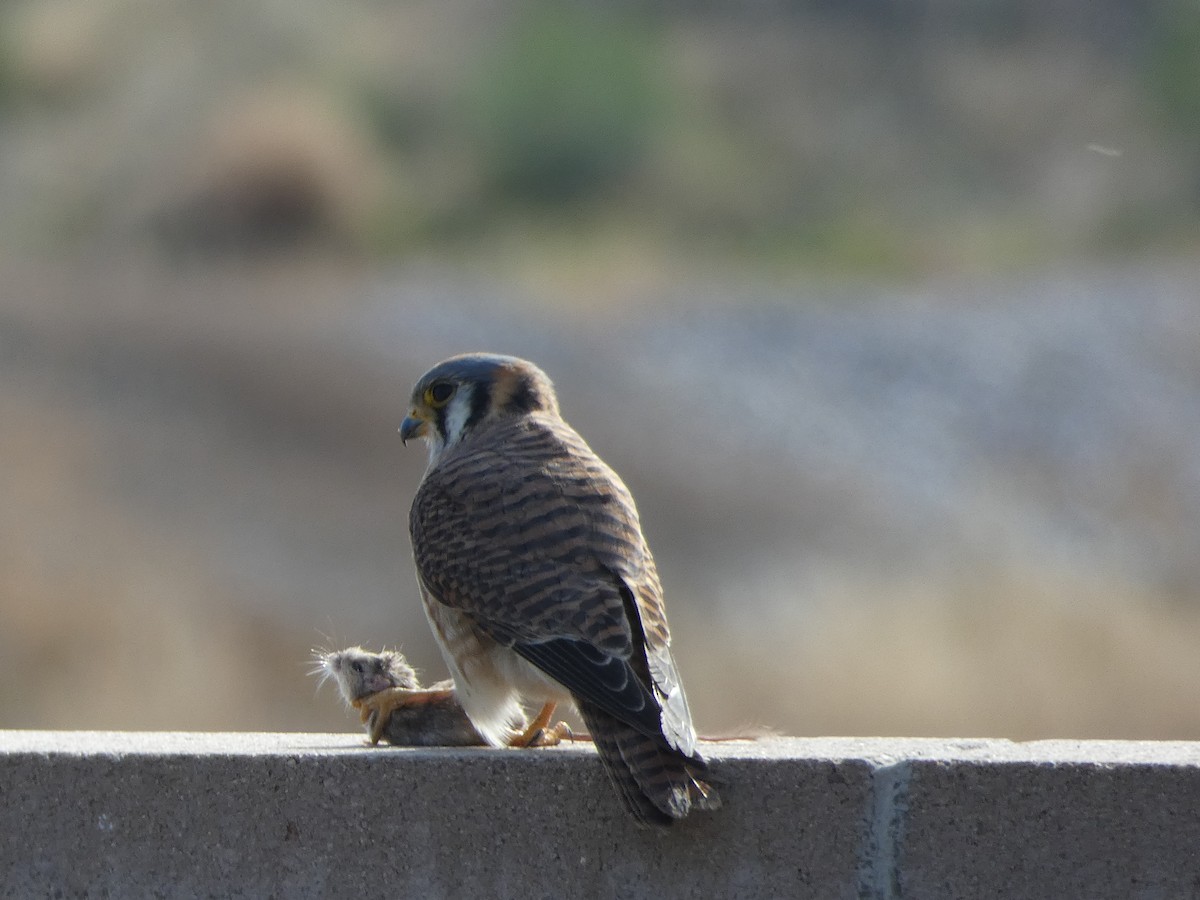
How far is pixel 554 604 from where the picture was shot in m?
3.35

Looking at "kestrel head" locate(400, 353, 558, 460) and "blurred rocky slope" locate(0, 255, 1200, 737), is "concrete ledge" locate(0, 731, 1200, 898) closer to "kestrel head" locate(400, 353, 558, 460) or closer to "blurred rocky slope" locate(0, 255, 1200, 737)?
"kestrel head" locate(400, 353, 558, 460)

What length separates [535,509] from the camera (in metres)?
3.55

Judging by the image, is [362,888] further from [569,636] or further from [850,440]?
[850,440]

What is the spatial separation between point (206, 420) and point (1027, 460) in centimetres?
898

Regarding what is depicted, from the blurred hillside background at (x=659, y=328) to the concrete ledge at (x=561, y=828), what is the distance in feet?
24.2

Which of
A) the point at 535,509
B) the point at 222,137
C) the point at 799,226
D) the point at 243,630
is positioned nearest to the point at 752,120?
the point at 799,226

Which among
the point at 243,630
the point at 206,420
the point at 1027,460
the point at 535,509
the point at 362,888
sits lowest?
the point at 1027,460

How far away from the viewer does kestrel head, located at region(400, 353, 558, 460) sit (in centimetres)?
409

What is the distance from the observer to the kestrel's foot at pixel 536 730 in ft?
11.4

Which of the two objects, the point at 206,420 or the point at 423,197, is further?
the point at 423,197

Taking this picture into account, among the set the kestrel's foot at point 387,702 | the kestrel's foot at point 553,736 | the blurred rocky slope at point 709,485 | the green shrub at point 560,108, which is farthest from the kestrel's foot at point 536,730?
the green shrub at point 560,108

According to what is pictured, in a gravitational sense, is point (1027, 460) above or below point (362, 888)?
below

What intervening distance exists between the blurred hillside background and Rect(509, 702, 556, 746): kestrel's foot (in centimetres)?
690

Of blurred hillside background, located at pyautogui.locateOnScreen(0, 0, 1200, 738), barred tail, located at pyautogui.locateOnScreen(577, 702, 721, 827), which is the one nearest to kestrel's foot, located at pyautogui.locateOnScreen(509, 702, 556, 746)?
barred tail, located at pyautogui.locateOnScreen(577, 702, 721, 827)
